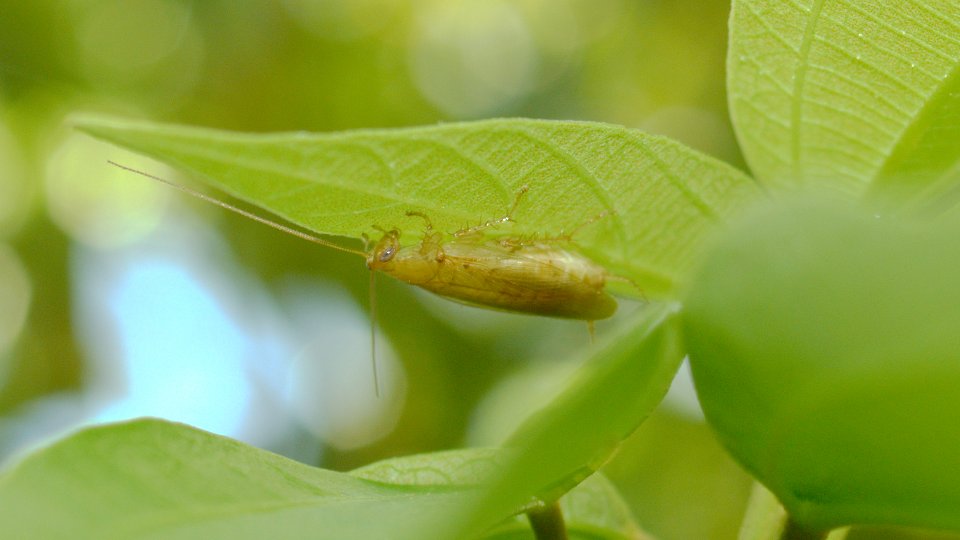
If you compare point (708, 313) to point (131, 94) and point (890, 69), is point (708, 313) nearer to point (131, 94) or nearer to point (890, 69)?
point (890, 69)

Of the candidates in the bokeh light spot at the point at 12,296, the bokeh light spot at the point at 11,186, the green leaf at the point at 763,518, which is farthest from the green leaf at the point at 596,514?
the bokeh light spot at the point at 11,186

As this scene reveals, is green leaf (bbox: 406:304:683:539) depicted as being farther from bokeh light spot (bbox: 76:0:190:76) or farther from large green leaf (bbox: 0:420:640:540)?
bokeh light spot (bbox: 76:0:190:76)

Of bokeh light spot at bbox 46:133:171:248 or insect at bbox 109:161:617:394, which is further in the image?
bokeh light spot at bbox 46:133:171:248

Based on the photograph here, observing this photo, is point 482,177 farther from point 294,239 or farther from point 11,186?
point 11,186

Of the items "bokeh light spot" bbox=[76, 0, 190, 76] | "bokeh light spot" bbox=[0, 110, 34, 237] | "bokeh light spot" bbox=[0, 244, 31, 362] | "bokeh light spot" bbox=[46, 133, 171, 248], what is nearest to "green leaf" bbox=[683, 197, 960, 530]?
"bokeh light spot" bbox=[76, 0, 190, 76]

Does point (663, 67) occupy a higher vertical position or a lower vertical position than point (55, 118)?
higher

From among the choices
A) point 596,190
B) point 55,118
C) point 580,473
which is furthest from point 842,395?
point 55,118
